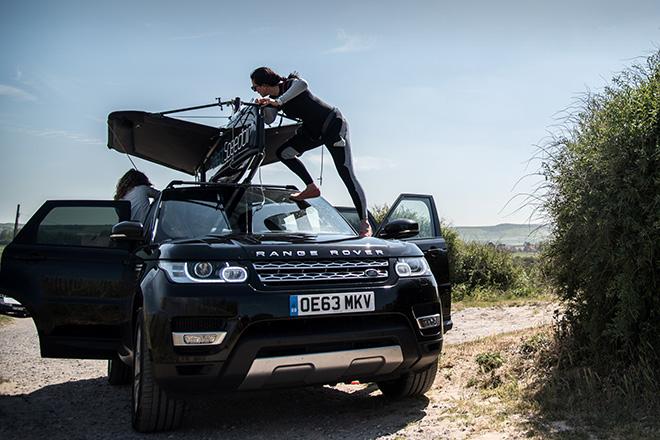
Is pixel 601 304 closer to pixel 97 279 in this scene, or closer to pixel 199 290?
pixel 199 290

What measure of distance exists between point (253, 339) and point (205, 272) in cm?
52

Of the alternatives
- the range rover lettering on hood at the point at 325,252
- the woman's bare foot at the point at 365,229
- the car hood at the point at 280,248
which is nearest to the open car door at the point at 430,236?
the woman's bare foot at the point at 365,229

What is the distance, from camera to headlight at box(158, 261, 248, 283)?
4.03 meters

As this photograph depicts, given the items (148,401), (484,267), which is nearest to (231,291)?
(148,401)

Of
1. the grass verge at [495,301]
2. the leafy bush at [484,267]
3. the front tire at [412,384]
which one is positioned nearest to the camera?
the front tire at [412,384]

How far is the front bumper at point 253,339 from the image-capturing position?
395 cm

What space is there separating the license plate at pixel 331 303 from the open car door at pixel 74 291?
71.6 inches

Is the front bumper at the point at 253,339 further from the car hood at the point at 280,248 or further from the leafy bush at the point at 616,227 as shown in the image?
the leafy bush at the point at 616,227

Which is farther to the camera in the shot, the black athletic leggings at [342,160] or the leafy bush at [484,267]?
the leafy bush at [484,267]

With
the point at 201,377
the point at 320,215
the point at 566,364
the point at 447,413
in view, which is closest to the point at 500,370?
the point at 566,364

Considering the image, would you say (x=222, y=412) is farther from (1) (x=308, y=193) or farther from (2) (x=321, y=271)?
(1) (x=308, y=193)

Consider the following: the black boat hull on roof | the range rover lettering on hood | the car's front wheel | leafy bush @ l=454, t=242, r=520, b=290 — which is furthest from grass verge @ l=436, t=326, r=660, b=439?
leafy bush @ l=454, t=242, r=520, b=290

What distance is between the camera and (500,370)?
18.6 ft

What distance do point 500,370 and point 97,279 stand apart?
357cm
